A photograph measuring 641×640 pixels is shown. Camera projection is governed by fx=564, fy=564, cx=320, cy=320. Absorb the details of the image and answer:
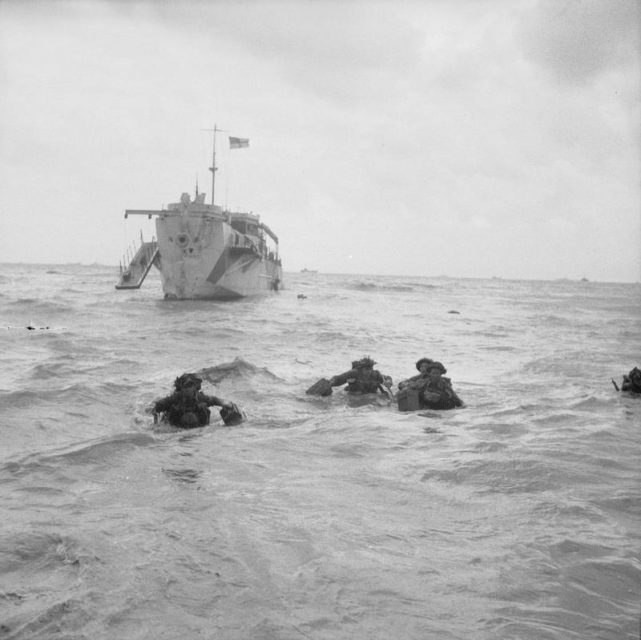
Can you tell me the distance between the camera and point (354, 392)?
31.7ft

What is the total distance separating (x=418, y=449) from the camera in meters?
6.23

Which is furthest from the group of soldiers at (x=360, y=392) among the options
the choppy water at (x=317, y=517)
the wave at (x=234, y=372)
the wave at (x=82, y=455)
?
the wave at (x=234, y=372)

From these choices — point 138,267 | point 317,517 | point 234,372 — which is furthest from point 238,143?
point 317,517

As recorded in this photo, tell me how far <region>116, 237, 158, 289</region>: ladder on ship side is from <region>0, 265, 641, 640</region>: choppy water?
27269mm

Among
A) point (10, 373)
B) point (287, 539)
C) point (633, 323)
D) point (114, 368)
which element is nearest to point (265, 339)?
point (114, 368)

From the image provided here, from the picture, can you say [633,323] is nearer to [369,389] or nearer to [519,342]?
[519,342]

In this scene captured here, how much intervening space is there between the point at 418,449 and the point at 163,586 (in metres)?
3.71

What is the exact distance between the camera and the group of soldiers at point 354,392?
720 centimetres

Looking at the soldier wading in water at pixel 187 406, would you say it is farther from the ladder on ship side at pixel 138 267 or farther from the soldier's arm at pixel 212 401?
the ladder on ship side at pixel 138 267

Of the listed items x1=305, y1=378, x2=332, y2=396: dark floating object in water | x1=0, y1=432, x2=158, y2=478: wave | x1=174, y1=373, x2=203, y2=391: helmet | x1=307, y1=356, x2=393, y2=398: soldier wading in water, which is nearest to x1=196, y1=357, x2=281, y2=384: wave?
x1=305, y1=378, x2=332, y2=396: dark floating object in water

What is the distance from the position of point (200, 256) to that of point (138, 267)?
832cm

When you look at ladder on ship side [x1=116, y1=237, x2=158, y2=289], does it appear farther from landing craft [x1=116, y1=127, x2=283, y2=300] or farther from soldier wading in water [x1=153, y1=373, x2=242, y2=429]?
soldier wading in water [x1=153, y1=373, x2=242, y2=429]

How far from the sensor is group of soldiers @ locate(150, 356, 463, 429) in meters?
7.20

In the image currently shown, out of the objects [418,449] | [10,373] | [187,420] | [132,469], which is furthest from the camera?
[10,373]
